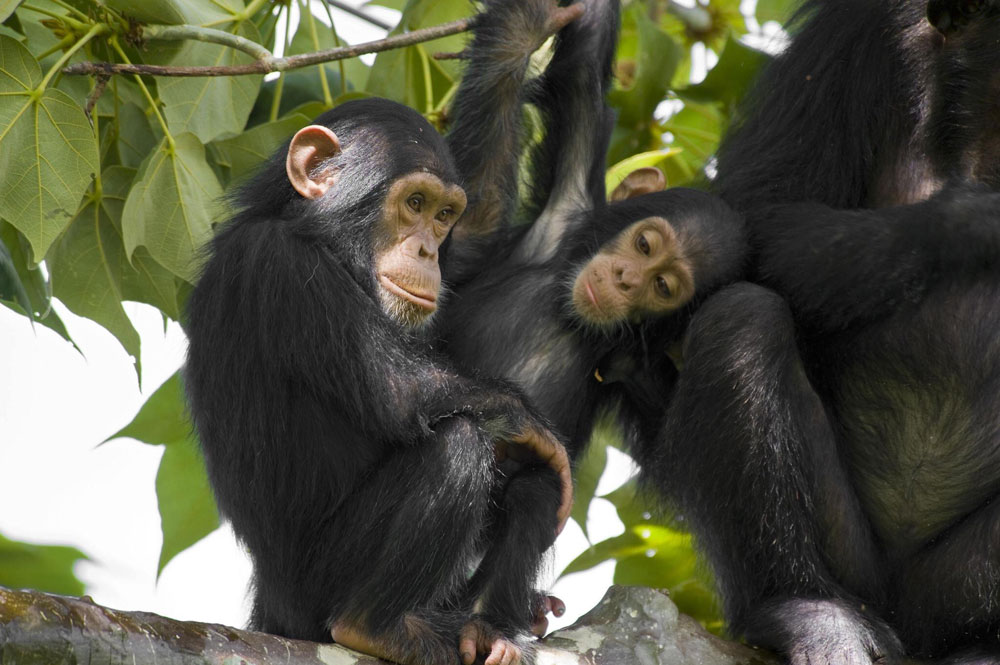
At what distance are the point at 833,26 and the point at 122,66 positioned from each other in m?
2.58

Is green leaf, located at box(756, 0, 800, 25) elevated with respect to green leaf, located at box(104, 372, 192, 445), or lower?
elevated

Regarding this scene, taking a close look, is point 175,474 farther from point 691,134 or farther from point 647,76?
point 691,134

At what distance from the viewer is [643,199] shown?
5.22 metres

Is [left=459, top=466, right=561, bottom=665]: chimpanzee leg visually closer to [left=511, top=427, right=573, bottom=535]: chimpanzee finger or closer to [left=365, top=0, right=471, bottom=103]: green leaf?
[left=511, top=427, right=573, bottom=535]: chimpanzee finger

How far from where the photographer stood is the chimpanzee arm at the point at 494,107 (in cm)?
512

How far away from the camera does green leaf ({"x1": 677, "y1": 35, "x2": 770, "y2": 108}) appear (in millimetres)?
5848

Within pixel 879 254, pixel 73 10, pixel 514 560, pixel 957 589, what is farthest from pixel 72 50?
pixel 957 589

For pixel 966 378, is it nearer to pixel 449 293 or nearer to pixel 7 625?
pixel 449 293

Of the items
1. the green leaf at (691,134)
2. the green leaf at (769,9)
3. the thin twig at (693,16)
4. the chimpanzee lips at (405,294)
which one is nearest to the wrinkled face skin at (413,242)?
the chimpanzee lips at (405,294)

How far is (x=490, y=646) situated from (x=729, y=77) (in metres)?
3.15

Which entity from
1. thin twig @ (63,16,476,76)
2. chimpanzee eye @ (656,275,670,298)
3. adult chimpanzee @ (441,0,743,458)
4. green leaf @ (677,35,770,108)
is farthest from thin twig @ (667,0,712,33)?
thin twig @ (63,16,476,76)

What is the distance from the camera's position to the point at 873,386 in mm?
4508

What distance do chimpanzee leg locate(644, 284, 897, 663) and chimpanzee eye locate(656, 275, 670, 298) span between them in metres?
0.55

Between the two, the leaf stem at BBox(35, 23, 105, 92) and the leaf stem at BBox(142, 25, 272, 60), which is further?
the leaf stem at BBox(142, 25, 272, 60)
